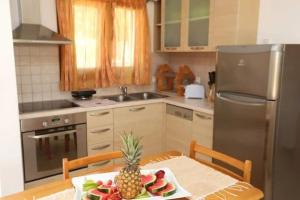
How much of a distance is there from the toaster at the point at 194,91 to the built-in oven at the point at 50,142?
127cm

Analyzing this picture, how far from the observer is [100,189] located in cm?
103

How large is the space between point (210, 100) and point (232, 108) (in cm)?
76

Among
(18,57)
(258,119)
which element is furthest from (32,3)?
(258,119)

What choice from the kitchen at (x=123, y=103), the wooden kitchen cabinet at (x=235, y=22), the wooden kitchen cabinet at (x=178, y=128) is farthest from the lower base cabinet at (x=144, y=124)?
the wooden kitchen cabinet at (x=235, y=22)

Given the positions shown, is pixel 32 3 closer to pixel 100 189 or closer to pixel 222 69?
pixel 222 69

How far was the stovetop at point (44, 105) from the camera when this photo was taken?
99.9 inches

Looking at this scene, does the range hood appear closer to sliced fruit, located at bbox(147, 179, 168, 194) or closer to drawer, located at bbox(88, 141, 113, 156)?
drawer, located at bbox(88, 141, 113, 156)

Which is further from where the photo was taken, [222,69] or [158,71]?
[158,71]

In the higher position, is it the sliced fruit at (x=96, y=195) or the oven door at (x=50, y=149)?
the sliced fruit at (x=96, y=195)

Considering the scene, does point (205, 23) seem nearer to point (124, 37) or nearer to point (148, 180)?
point (124, 37)

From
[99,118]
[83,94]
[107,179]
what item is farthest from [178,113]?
[107,179]

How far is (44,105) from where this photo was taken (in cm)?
274

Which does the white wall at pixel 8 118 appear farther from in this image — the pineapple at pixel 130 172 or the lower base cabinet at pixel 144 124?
the pineapple at pixel 130 172

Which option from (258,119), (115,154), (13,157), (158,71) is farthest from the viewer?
(158,71)
